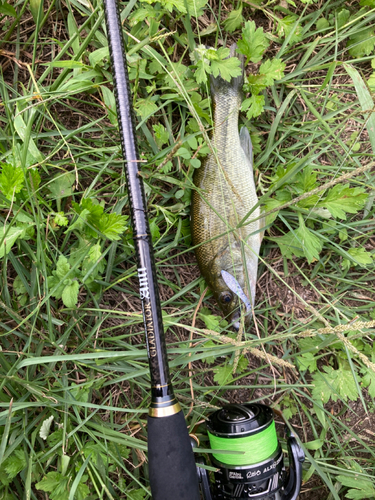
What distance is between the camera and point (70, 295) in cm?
204

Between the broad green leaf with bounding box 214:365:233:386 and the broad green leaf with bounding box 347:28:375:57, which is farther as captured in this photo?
the broad green leaf with bounding box 347:28:375:57

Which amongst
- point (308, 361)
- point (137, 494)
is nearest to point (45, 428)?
point (137, 494)

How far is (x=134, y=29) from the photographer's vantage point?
2289 millimetres

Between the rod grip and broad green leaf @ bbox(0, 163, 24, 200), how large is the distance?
1.37m

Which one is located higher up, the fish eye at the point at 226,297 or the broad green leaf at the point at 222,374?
the fish eye at the point at 226,297

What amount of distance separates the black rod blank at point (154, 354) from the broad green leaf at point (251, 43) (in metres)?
0.91

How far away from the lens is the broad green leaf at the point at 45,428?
2.11 m

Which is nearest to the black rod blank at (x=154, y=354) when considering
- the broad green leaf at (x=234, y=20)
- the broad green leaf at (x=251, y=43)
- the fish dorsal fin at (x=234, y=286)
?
the fish dorsal fin at (x=234, y=286)

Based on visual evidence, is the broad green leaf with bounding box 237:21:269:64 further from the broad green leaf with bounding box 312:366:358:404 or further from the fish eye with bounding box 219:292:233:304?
the broad green leaf with bounding box 312:366:358:404

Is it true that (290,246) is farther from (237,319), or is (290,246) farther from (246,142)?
(246,142)

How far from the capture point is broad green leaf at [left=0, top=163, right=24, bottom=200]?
6.41ft

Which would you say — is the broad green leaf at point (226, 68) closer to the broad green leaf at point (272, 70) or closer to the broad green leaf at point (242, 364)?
the broad green leaf at point (272, 70)

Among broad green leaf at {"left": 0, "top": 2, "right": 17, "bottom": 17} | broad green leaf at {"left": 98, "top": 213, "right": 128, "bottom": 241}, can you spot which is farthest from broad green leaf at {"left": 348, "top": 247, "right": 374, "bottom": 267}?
broad green leaf at {"left": 0, "top": 2, "right": 17, "bottom": 17}

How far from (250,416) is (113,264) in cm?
121
